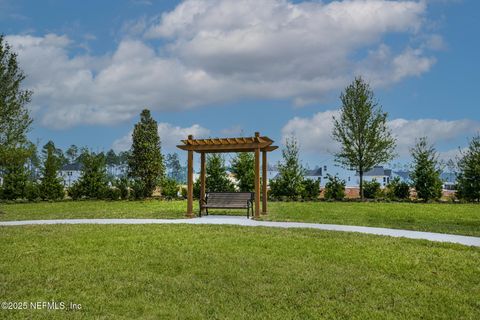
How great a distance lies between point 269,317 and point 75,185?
23214 mm

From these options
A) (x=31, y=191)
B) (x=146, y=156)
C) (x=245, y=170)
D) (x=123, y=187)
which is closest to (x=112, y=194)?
(x=123, y=187)

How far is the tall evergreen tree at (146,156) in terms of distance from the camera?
26.5 m

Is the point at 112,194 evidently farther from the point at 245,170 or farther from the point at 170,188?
the point at 245,170

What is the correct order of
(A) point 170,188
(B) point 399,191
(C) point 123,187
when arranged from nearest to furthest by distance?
(B) point 399,191 < (C) point 123,187 < (A) point 170,188

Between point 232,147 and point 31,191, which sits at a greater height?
point 232,147

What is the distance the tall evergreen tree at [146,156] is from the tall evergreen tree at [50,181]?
4.20m

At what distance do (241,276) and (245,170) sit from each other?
18.2 meters

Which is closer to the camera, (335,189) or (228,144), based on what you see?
(228,144)

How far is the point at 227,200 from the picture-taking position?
47.1ft

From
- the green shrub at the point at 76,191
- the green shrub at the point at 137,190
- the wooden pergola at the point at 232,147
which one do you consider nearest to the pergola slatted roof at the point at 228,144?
the wooden pergola at the point at 232,147

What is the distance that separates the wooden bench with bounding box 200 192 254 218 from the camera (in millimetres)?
14009

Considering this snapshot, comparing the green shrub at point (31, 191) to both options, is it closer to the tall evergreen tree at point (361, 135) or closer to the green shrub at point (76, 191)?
the green shrub at point (76, 191)

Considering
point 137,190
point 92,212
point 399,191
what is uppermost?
point 137,190

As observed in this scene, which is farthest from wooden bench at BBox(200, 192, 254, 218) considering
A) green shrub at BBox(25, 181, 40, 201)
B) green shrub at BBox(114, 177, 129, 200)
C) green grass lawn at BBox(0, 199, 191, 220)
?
green shrub at BBox(25, 181, 40, 201)
